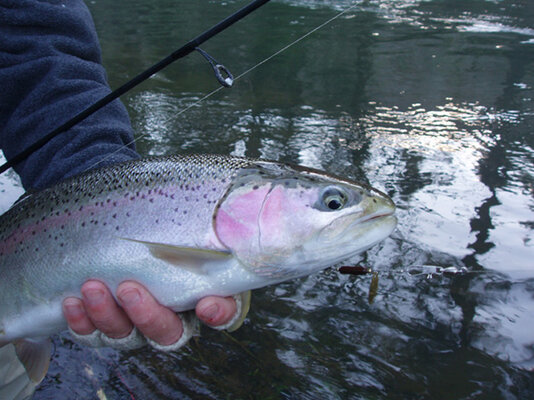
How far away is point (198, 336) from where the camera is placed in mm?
3006

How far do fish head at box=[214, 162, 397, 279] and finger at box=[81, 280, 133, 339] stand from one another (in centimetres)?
49

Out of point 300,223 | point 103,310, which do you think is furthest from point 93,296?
point 300,223

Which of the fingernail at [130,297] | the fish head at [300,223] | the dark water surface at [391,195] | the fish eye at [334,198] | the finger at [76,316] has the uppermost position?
the fish eye at [334,198]

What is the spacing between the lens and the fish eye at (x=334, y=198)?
1602mm

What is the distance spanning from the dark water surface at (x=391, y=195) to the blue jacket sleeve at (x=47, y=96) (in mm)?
1305

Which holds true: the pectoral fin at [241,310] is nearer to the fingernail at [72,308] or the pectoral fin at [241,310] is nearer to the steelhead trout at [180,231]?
the steelhead trout at [180,231]

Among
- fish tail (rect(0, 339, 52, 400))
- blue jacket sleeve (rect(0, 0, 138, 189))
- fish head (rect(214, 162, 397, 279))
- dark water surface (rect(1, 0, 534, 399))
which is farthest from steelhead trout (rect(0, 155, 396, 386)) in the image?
dark water surface (rect(1, 0, 534, 399))

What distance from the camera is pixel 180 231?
65.4 inches

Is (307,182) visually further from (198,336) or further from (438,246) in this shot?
(438,246)

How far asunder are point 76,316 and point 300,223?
0.94 metres

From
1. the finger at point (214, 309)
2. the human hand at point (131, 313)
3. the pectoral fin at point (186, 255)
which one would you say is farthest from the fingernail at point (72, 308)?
the finger at point (214, 309)

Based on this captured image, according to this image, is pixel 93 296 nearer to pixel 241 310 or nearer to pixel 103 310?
A: pixel 103 310

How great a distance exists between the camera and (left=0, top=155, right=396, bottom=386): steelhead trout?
1583 millimetres

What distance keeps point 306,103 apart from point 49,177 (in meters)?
5.26
